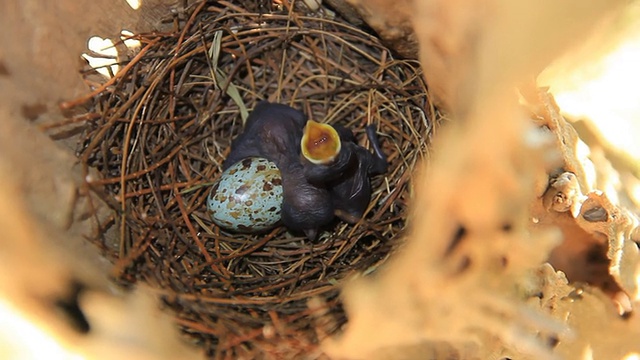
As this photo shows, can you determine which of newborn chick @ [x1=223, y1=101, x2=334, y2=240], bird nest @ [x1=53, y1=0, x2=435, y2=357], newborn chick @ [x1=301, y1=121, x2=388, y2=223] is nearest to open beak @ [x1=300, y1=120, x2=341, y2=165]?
newborn chick @ [x1=301, y1=121, x2=388, y2=223]

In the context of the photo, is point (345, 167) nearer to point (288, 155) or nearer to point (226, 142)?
point (288, 155)

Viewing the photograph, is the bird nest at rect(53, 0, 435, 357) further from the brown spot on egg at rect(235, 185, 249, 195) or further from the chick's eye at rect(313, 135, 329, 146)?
the chick's eye at rect(313, 135, 329, 146)

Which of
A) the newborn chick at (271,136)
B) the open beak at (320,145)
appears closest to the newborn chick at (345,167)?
the open beak at (320,145)

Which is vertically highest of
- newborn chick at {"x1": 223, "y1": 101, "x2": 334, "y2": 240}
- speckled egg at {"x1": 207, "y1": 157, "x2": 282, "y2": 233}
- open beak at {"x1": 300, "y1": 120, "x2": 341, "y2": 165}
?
open beak at {"x1": 300, "y1": 120, "x2": 341, "y2": 165}

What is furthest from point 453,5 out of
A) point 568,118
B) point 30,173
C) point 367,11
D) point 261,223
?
point 30,173

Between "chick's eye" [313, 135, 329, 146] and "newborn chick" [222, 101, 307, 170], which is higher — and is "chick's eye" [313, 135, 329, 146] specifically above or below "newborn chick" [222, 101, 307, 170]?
above

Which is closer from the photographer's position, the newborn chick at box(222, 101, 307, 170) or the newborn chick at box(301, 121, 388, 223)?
the newborn chick at box(301, 121, 388, 223)
